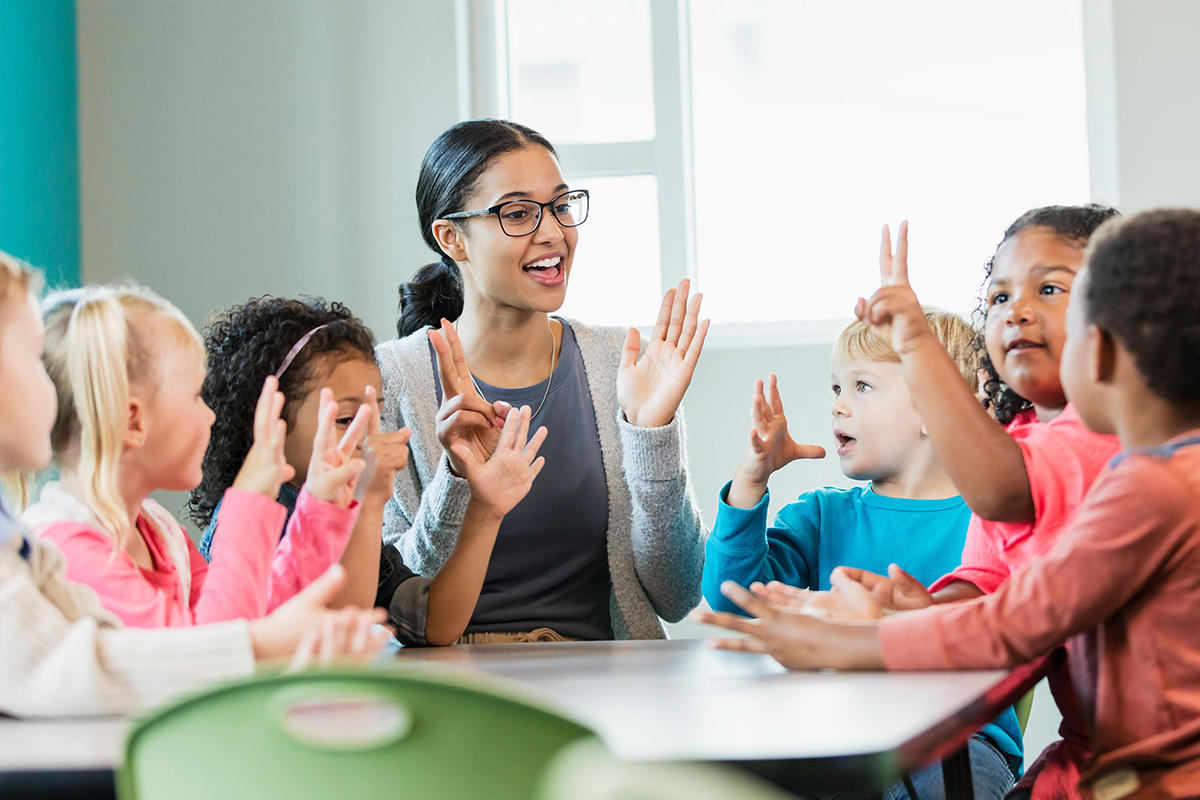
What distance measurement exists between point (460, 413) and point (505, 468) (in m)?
0.11

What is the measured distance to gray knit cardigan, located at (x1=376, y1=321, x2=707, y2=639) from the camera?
1.86 metres

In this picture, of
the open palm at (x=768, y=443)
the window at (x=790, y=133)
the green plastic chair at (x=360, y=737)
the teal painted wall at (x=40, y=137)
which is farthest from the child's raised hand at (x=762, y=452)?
the teal painted wall at (x=40, y=137)

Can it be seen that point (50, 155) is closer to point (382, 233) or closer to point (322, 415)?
point (382, 233)

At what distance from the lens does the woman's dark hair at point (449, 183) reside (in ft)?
6.63

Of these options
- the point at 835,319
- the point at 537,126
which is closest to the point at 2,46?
the point at 537,126

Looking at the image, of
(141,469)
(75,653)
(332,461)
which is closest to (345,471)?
(332,461)

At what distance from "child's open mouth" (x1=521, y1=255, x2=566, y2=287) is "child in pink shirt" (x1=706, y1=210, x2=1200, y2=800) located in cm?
96

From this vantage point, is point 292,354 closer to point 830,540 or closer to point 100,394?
point 100,394

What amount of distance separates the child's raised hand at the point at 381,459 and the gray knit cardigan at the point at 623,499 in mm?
185

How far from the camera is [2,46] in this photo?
2984mm

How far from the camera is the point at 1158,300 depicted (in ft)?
3.59

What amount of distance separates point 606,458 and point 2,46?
84.4 inches

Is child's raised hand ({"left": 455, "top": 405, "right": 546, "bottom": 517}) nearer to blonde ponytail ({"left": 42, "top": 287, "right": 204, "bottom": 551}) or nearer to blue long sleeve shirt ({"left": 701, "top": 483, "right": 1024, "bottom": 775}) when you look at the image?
blue long sleeve shirt ({"left": 701, "top": 483, "right": 1024, "bottom": 775})

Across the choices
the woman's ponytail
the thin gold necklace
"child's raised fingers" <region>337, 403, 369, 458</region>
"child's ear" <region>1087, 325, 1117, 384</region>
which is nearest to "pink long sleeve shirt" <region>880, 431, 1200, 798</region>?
"child's ear" <region>1087, 325, 1117, 384</region>
